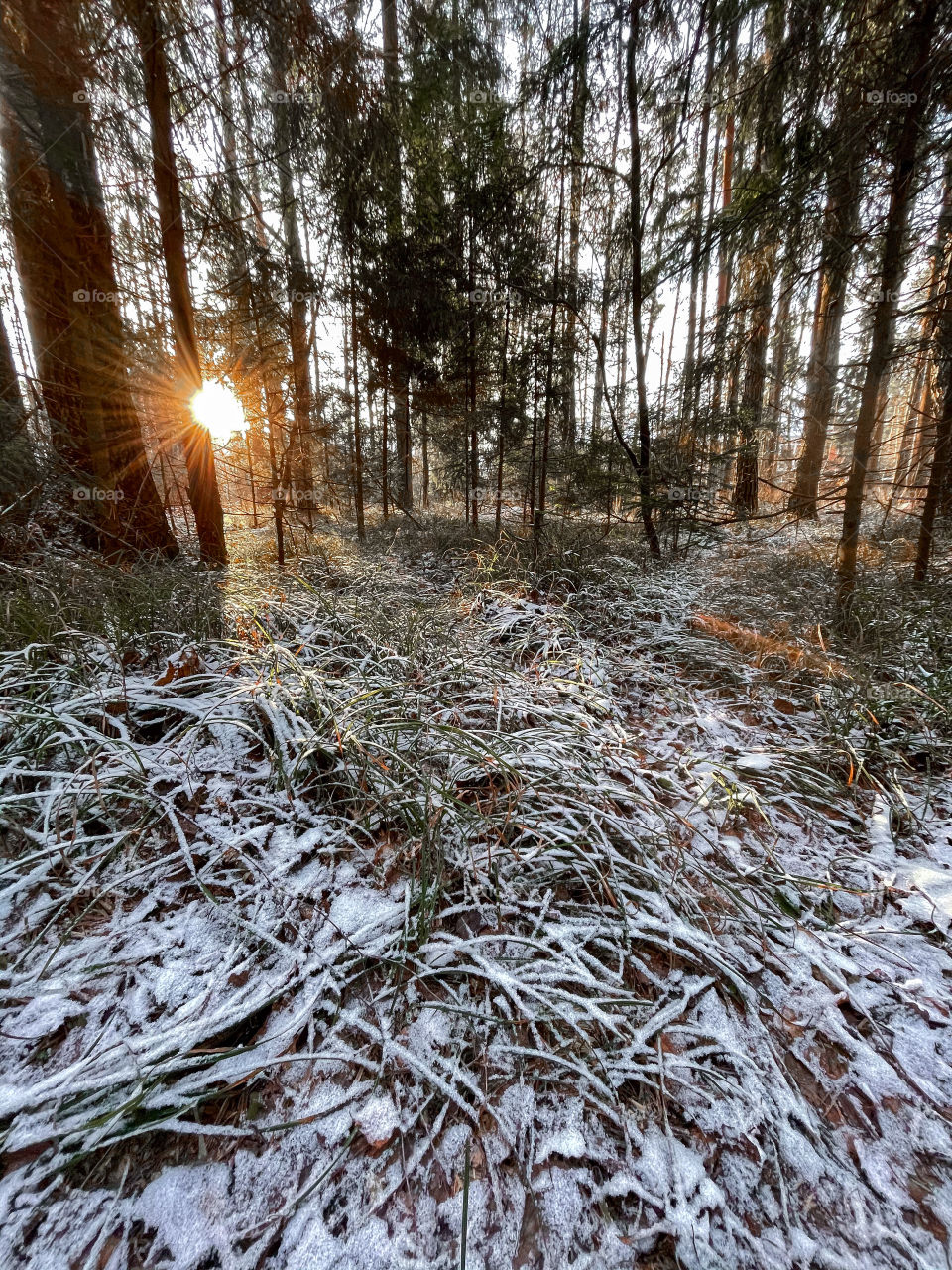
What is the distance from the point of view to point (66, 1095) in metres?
0.86

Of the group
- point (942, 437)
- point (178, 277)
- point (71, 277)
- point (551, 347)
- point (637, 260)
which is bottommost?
point (942, 437)

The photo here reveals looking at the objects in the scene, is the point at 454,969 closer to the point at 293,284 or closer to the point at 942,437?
the point at 942,437

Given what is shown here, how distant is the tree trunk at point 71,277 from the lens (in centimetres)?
313

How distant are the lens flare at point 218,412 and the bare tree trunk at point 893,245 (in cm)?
503

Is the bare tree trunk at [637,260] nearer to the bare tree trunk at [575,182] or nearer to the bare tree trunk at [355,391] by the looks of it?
the bare tree trunk at [575,182]

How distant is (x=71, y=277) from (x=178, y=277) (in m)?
1.15

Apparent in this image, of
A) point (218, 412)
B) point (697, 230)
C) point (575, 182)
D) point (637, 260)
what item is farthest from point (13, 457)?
point (575, 182)

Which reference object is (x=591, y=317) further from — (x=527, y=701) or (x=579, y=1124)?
(x=579, y=1124)

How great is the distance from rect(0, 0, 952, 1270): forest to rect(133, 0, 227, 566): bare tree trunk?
0.03 meters

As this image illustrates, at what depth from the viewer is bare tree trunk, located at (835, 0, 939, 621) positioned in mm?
2574

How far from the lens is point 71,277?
390 centimetres

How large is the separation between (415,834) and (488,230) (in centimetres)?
791

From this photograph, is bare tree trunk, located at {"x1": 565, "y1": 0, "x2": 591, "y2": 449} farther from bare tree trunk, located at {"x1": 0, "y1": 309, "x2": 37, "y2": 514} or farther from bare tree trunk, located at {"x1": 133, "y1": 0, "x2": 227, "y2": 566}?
bare tree trunk, located at {"x1": 0, "y1": 309, "x2": 37, "y2": 514}

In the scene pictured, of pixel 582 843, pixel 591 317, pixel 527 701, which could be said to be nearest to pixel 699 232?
pixel 591 317
